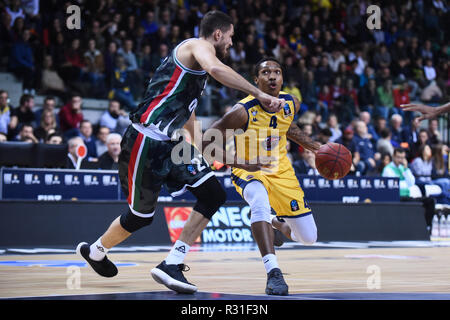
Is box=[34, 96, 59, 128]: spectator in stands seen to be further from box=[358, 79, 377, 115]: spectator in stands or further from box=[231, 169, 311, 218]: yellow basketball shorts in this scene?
box=[358, 79, 377, 115]: spectator in stands

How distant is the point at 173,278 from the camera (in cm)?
539

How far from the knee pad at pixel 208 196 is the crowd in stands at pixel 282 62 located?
705 centimetres

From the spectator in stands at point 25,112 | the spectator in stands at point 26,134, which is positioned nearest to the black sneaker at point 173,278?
the spectator in stands at point 26,134

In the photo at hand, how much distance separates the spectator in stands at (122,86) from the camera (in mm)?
15516

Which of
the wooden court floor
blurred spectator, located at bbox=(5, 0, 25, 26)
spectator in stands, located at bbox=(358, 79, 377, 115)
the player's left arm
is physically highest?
blurred spectator, located at bbox=(5, 0, 25, 26)

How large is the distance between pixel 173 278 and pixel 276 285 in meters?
0.71

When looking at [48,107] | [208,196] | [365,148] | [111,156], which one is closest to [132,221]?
[208,196]

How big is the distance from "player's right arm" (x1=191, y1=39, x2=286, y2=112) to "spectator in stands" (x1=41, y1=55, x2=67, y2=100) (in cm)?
997

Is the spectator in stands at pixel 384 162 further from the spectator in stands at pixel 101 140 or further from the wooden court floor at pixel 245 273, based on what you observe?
the spectator in stands at pixel 101 140

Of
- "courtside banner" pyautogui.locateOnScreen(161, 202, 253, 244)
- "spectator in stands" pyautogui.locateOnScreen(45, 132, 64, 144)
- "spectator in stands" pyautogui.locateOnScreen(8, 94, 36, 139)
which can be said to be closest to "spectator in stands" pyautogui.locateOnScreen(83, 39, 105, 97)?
"spectator in stands" pyautogui.locateOnScreen(8, 94, 36, 139)

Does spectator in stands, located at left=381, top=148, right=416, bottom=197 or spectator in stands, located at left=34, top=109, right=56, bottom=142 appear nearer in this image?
spectator in stands, located at left=34, top=109, right=56, bottom=142

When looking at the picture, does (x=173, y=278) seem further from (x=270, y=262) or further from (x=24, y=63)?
(x=24, y=63)

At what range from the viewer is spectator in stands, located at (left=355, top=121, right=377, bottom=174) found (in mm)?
15836

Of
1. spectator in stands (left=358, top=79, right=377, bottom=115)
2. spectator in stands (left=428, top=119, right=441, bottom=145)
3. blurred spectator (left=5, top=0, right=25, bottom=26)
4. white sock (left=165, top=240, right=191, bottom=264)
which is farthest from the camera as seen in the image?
spectator in stands (left=358, top=79, right=377, bottom=115)
